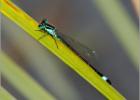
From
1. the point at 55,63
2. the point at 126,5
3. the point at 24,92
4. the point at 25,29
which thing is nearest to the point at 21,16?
the point at 25,29

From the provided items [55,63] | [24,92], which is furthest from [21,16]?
[24,92]

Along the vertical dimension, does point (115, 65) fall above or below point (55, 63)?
below

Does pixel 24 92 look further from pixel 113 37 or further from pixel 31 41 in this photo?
pixel 113 37

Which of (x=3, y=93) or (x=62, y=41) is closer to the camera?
(x=62, y=41)

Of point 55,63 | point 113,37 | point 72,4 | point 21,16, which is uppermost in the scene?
point 21,16

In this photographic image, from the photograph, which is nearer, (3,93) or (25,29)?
(25,29)

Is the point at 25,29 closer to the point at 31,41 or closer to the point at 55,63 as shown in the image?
the point at 31,41
